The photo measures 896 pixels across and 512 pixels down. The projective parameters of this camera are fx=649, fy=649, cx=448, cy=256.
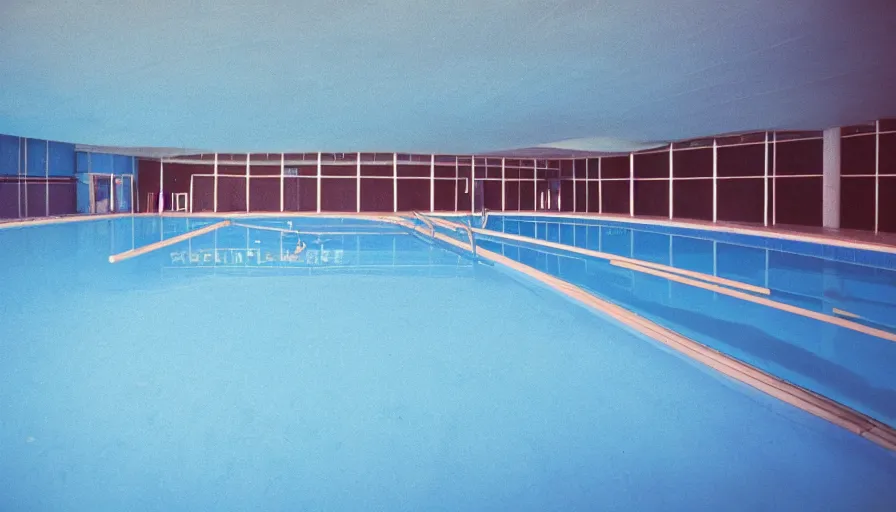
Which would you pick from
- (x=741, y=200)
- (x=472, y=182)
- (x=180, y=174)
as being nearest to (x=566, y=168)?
(x=472, y=182)

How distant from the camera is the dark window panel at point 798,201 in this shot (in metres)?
→ 18.7

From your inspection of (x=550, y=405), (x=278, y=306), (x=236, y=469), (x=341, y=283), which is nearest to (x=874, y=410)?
(x=550, y=405)

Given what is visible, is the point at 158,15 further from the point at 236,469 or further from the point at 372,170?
the point at 372,170

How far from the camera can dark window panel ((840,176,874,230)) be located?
15.6 m

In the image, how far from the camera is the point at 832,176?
16.4 m

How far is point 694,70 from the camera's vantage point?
923cm

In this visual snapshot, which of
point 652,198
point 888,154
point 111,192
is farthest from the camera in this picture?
point 111,192

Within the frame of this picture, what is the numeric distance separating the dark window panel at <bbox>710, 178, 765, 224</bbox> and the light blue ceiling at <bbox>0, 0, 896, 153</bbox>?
5.34 m

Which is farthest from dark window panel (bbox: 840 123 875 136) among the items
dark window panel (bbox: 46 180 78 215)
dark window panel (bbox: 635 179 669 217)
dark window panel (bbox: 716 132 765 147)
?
dark window panel (bbox: 46 180 78 215)

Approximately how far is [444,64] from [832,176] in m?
12.4

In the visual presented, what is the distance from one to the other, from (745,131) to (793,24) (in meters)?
11.4

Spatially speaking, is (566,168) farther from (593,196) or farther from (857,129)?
(857,129)

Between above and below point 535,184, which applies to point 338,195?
below

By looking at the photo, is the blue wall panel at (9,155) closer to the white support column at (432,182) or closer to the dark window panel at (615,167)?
the white support column at (432,182)
